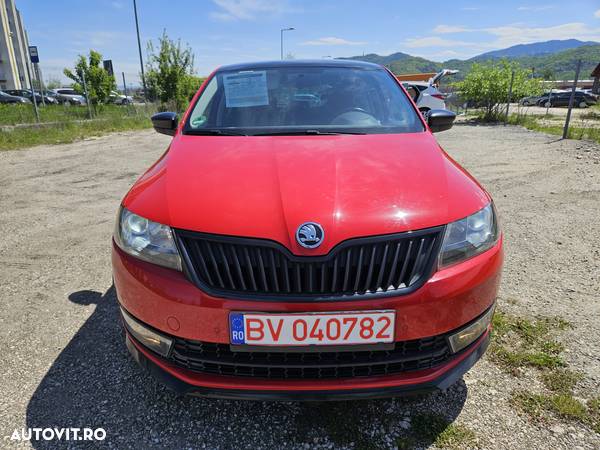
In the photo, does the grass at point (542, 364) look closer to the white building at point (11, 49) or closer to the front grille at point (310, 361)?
the front grille at point (310, 361)

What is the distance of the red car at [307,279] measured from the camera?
1.45 m

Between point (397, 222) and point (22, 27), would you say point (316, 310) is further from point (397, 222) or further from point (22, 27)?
point (22, 27)

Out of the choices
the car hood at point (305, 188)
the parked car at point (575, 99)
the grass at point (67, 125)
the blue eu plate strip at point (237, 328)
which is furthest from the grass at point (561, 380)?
the parked car at point (575, 99)

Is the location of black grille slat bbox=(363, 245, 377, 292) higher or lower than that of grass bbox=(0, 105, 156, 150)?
higher

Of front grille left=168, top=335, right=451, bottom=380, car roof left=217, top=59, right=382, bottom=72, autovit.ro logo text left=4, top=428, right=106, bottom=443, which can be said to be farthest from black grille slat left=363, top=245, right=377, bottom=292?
car roof left=217, top=59, right=382, bottom=72

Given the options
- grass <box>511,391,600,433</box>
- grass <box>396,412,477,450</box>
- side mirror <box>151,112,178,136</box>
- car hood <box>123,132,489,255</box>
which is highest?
side mirror <box>151,112,178,136</box>

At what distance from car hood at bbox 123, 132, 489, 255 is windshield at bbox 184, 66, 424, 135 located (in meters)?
0.24

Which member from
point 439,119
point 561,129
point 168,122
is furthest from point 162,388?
point 561,129

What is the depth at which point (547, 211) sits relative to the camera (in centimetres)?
464

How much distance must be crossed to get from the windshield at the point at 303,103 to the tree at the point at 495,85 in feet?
51.6

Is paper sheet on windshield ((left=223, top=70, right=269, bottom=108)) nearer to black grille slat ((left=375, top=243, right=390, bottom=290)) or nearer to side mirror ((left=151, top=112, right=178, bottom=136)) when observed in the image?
side mirror ((left=151, top=112, right=178, bottom=136))

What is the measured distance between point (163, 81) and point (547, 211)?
21.3 meters

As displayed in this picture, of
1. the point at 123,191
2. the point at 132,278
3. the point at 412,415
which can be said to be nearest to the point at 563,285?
the point at 412,415

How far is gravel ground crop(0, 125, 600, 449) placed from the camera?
5.70 feet
